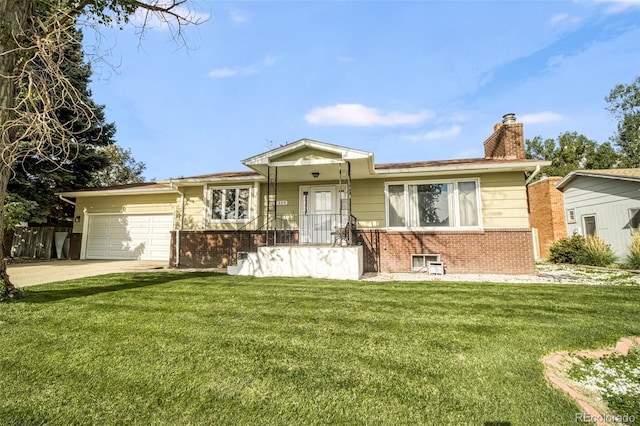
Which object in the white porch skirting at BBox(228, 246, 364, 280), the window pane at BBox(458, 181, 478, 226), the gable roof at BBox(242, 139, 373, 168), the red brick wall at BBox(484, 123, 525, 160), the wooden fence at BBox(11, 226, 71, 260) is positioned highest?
the red brick wall at BBox(484, 123, 525, 160)

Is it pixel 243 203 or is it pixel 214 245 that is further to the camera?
pixel 243 203

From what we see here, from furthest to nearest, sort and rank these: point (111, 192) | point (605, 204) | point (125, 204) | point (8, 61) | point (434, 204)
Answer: point (125, 204), point (111, 192), point (605, 204), point (434, 204), point (8, 61)

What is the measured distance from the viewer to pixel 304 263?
8039mm

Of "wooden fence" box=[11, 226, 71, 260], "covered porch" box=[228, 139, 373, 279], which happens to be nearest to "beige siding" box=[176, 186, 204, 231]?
"covered porch" box=[228, 139, 373, 279]

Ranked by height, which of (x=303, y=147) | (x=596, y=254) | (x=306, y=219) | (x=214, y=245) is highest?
(x=303, y=147)

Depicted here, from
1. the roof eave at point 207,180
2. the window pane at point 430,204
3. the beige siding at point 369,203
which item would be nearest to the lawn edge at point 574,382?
the window pane at point 430,204

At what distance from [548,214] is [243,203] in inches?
533

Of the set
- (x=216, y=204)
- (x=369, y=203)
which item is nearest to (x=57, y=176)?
(x=216, y=204)

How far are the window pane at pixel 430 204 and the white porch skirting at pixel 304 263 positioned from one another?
94.0 inches

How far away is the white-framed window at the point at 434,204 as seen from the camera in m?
8.67

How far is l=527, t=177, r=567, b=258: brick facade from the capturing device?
12.8 metres

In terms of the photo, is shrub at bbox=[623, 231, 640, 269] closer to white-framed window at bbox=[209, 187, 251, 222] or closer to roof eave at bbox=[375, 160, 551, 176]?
roof eave at bbox=[375, 160, 551, 176]

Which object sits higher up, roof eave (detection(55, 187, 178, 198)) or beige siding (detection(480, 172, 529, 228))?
roof eave (detection(55, 187, 178, 198))

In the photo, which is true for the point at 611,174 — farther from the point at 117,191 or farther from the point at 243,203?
the point at 117,191
